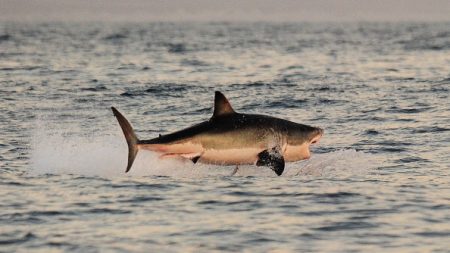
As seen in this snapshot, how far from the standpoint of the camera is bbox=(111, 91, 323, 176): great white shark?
18.6 m

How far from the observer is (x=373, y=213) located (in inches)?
663

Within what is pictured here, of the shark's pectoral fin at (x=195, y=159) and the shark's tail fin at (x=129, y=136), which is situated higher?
the shark's tail fin at (x=129, y=136)

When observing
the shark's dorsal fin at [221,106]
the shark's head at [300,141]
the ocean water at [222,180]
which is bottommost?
the ocean water at [222,180]

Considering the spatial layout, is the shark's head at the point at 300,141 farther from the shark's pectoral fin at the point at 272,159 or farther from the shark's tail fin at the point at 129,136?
the shark's tail fin at the point at 129,136

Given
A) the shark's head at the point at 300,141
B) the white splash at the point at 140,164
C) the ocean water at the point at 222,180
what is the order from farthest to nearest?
the white splash at the point at 140,164
the shark's head at the point at 300,141
the ocean water at the point at 222,180

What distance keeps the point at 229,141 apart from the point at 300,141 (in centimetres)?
159

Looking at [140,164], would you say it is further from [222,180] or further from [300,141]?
[300,141]

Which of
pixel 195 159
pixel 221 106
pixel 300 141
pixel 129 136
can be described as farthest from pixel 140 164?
pixel 300 141

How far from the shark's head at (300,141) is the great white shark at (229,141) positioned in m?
0.02

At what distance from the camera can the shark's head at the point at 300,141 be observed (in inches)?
777

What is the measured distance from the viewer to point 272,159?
63.2 feet

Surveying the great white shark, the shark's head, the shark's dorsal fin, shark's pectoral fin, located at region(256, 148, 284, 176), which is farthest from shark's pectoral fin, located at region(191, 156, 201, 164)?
the shark's head

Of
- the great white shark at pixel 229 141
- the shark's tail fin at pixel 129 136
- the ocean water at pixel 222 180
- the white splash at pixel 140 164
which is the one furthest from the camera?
the white splash at pixel 140 164

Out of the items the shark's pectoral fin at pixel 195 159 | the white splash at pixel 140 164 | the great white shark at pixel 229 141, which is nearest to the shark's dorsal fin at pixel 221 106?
the great white shark at pixel 229 141
